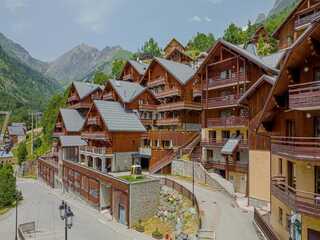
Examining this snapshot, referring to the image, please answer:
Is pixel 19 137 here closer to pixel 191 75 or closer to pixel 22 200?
pixel 22 200

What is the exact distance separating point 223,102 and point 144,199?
14186mm

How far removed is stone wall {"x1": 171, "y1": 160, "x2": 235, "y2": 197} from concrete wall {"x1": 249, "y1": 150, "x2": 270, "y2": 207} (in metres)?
3.19

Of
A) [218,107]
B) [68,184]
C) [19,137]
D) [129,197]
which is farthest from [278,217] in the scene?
[19,137]

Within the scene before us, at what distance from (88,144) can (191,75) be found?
19567mm

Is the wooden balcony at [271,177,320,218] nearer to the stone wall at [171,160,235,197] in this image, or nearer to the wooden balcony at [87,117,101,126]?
the stone wall at [171,160,235,197]

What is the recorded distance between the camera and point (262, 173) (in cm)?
2389

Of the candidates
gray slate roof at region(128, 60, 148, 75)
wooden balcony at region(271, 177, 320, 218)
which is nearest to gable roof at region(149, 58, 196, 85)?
gray slate roof at region(128, 60, 148, 75)

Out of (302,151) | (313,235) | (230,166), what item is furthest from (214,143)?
(302,151)

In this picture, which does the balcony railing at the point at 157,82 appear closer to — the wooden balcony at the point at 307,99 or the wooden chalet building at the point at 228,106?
the wooden chalet building at the point at 228,106

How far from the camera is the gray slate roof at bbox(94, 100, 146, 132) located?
4109 centimetres

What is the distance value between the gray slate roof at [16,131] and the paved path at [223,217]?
300ft

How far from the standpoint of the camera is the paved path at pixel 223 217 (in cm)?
1949

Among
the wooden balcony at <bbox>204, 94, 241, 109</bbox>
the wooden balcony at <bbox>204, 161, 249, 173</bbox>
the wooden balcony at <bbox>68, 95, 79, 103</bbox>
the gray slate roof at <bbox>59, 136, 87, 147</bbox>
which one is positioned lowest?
the wooden balcony at <bbox>204, 161, 249, 173</bbox>

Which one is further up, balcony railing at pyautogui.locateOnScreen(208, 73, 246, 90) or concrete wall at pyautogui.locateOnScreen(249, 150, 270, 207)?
balcony railing at pyautogui.locateOnScreen(208, 73, 246, 90)
